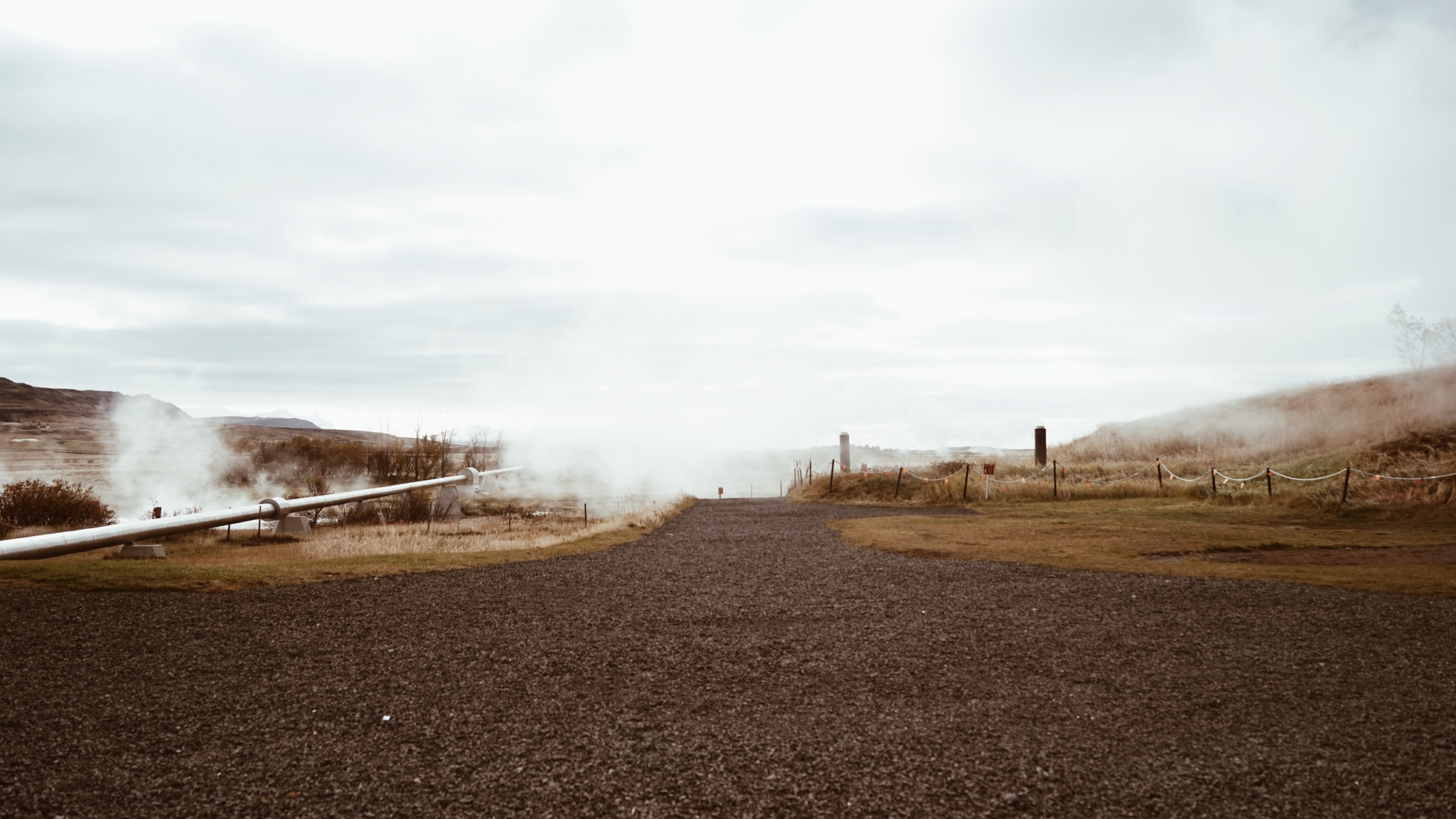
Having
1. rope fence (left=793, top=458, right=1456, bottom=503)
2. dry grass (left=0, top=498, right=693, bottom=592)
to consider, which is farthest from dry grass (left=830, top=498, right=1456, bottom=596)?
dry grass (left=0, top=498, right=693, bottom=592)

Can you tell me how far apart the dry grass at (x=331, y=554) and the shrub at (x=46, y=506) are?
3.95 m

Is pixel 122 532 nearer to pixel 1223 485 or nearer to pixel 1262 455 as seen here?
pixel 1223 485

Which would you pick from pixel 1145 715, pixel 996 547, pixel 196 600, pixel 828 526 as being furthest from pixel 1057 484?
pixel 196 600

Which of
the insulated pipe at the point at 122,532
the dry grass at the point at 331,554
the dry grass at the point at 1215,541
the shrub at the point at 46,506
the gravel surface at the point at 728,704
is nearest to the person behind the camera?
the gravel surface at the point at 728,704

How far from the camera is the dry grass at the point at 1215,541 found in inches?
472

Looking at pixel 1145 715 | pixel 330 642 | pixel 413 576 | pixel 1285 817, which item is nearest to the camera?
pixel 1285 817

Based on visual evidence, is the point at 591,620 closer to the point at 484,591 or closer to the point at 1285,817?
the point at 484,591

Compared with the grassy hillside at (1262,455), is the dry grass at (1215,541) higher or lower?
lower

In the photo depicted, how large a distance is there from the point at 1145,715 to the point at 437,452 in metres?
36.6

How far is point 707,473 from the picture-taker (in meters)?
72.3

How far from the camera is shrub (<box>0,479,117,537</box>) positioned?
21.9 meters

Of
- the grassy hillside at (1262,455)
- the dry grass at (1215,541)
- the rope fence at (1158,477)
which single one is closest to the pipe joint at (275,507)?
the dry grass at (1215,541)

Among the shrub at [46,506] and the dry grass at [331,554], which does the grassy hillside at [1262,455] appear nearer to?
the dry grass at [331,554]

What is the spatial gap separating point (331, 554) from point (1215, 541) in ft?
59.7
